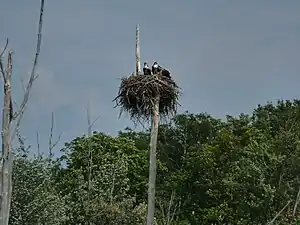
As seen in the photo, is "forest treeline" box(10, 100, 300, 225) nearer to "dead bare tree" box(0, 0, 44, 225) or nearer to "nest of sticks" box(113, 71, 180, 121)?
"nest of sticks" box(113, 71, 180, 121)

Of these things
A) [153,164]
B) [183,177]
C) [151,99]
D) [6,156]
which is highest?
[183,177]

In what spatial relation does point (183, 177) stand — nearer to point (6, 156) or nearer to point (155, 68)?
point (155, 68)

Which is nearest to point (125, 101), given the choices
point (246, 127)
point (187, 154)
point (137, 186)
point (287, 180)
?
point (287, 180)

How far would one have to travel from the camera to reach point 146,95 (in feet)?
49.1

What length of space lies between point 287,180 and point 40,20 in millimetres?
19407

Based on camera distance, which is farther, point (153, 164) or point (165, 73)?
point (165, 73)

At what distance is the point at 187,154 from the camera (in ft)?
134

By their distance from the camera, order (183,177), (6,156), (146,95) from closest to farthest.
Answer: (6,156) < (146,95) < (183,177)

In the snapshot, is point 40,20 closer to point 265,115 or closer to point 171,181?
point 171,181

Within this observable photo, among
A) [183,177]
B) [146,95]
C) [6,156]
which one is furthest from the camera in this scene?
[183,177]

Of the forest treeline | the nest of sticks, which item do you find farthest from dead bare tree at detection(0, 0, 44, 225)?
the nest of sticks

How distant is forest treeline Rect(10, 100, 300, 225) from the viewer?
18.8m

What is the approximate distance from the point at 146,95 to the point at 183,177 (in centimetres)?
2429

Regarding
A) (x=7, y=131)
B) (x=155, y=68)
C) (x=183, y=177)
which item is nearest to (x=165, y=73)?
(x=155, y=68)
